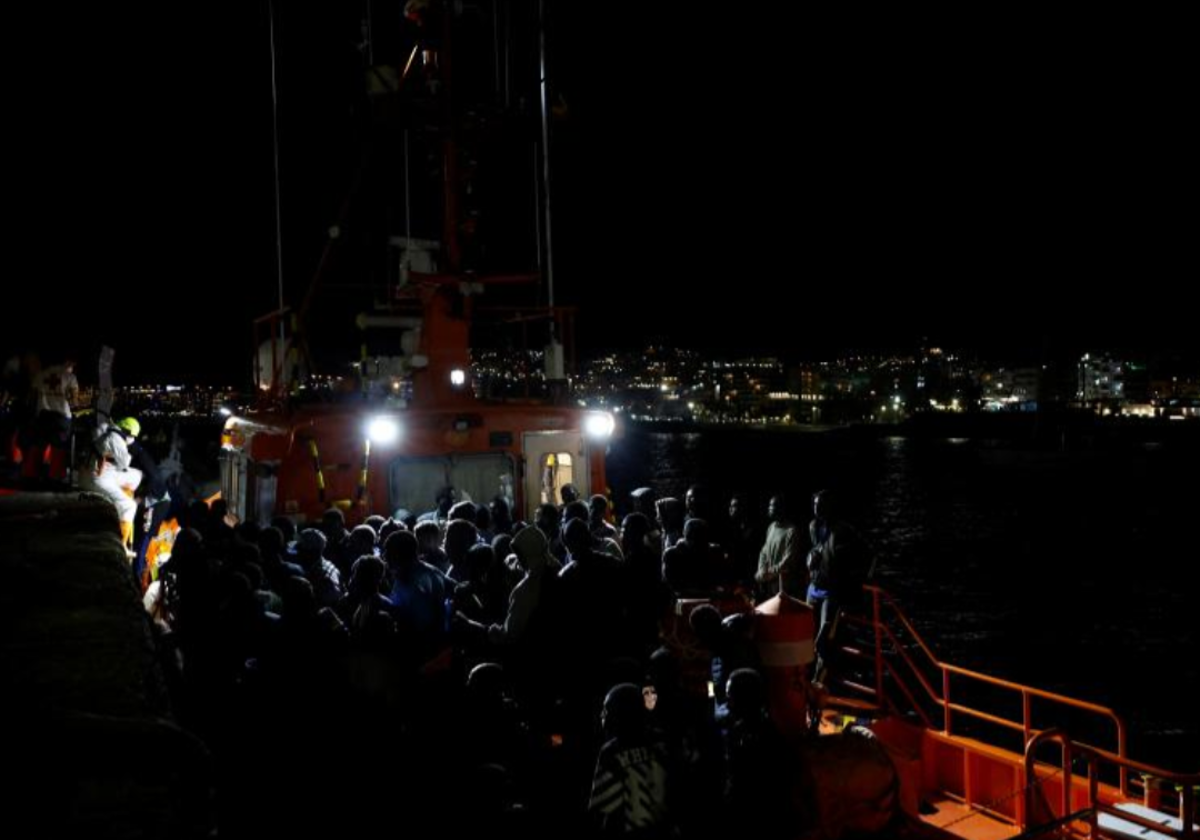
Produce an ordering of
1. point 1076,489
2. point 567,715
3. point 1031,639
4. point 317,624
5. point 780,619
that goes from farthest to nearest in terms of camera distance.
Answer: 1. point 1076,489
2. point 1031,639
3. point 780,619
4. point 567,715
5. point 317,624

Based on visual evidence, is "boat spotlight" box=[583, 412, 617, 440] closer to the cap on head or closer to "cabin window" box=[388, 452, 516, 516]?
"cabin window" box=[388, 452, 516, 516]

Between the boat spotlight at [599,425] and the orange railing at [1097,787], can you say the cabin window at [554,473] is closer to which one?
the boat spotlight at [599,425]

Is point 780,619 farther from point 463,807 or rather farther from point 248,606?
point 248,606

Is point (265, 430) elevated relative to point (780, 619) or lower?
elevated

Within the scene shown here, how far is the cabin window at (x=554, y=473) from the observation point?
1173 centimetres

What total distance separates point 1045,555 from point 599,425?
1522 inches

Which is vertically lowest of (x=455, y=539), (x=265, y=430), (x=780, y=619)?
(x=780, y=619)

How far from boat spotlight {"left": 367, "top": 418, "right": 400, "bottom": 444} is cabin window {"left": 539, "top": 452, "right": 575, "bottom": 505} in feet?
6.49

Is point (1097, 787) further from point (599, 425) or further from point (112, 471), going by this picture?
point (112, 471)

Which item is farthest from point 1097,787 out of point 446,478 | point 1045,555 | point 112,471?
point 1045,555

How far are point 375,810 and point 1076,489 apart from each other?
75.7 meters

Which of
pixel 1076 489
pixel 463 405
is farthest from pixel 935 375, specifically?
pixel 463 405

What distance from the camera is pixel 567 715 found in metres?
4.85

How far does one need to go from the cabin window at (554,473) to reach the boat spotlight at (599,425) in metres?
0.45
